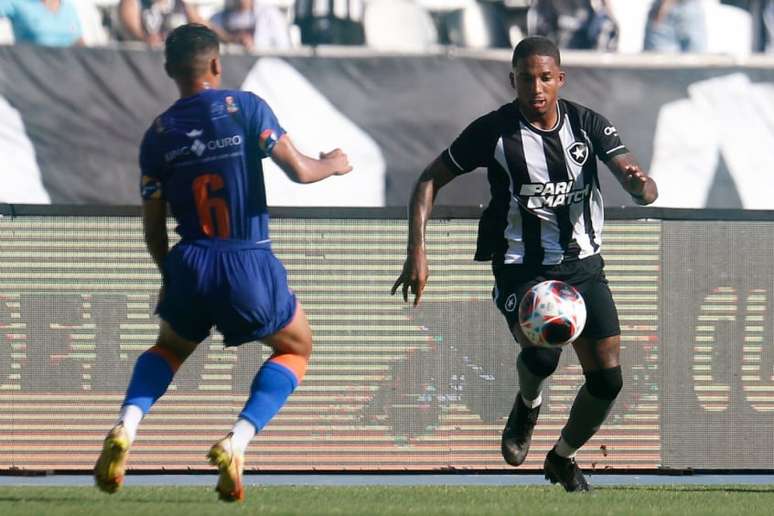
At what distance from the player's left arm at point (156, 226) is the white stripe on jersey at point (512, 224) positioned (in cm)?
170

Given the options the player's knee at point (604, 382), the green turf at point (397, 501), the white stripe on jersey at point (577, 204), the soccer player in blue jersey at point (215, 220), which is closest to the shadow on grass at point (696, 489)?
the green turf at point (397, 501)

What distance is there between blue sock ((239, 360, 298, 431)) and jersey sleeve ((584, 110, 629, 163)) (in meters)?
1.91

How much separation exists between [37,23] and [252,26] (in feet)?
5.49

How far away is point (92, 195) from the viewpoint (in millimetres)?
10805

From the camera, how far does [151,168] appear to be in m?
6.16

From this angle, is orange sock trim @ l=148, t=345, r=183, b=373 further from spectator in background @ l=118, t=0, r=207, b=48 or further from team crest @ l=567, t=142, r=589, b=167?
spectator in background @ l=118, t=0, r=207, b=48

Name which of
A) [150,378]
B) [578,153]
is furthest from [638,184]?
[150,378]

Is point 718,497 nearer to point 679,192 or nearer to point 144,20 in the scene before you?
point 679,192

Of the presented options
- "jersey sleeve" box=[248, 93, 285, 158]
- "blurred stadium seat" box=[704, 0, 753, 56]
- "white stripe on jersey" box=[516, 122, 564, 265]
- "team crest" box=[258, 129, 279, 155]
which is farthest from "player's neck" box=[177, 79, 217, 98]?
"blurred stadium seat" box=[704, 0, 753, 56]

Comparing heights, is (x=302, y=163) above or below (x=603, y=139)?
above

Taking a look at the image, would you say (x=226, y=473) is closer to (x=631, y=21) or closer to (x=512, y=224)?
(x=512, y=224)

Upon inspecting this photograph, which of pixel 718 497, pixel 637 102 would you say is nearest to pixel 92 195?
pixel 637 102

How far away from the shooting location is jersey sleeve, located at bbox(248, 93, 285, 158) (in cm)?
606

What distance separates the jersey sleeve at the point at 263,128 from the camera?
606cm
